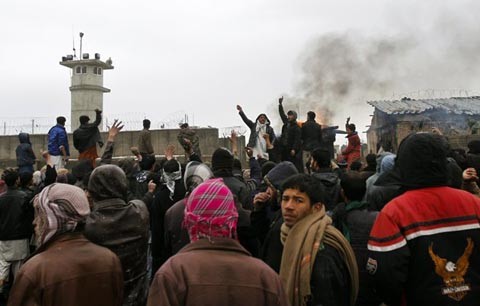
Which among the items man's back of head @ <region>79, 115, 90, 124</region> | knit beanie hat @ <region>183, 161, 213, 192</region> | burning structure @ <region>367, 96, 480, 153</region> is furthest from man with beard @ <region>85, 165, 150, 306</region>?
burning structure @ <region>367, 96, 480, 153</region>

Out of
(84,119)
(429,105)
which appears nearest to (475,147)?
(84,119)

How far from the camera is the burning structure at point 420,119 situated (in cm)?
1858

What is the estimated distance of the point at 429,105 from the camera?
20484 mm

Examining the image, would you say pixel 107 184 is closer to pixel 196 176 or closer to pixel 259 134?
pixel 196 176

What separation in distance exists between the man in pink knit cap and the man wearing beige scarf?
0.84 meters

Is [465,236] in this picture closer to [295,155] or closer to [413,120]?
[295,155]

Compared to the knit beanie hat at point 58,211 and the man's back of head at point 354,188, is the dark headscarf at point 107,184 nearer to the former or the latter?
the knit beanie hat at point 58,211

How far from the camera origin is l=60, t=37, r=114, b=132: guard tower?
35.7m

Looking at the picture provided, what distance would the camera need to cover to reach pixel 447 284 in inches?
113

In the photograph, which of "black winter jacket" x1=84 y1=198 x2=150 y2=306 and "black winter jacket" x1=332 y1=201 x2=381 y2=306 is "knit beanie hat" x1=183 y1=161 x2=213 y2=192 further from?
"black winter jacket" x1=332 y1=201 x2=381 y2=306

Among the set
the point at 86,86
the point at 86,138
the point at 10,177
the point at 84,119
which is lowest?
the point at 10,177

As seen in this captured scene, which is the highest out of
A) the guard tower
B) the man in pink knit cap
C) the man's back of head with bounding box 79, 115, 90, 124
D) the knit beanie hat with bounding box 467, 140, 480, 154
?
the guard tower

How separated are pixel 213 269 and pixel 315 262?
3.87ft

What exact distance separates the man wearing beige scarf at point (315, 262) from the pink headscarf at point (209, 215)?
0.96m
